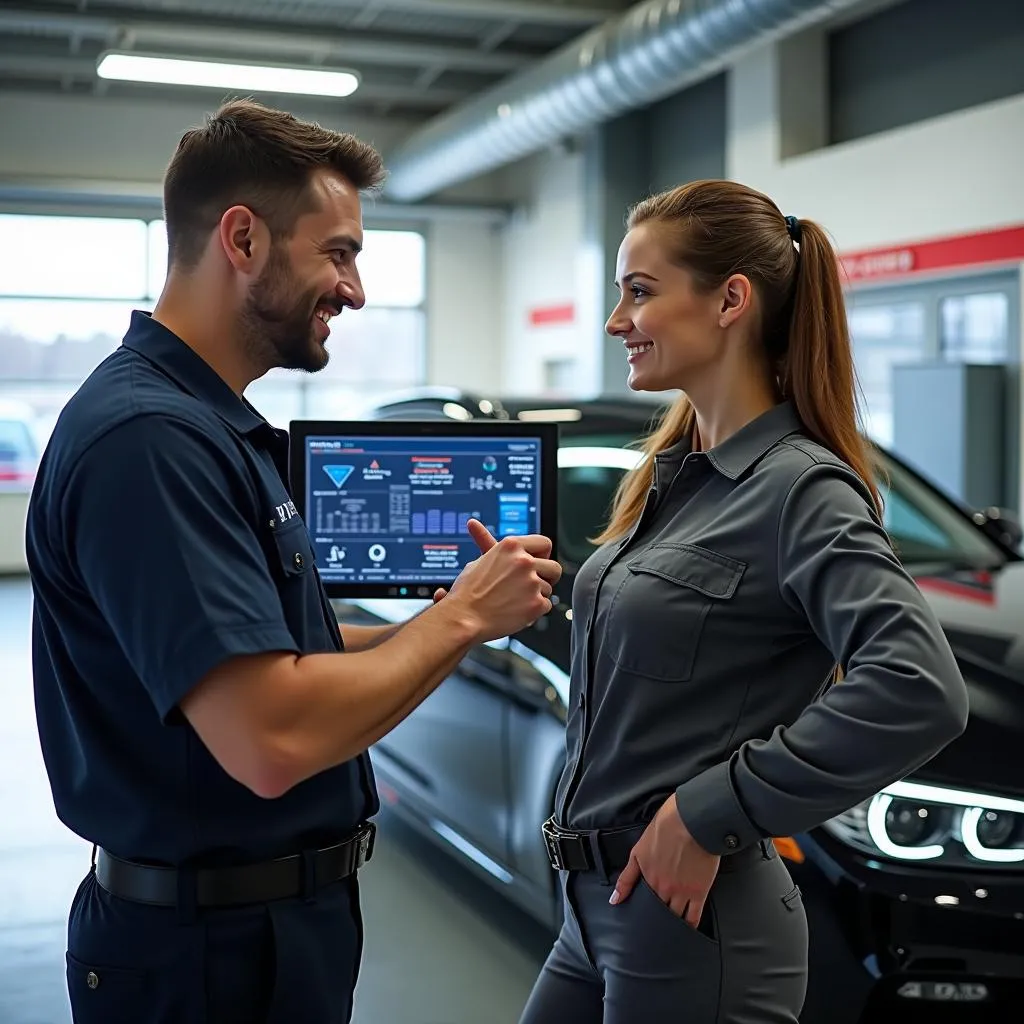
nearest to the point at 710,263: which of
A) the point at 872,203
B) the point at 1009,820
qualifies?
the point at 1009,820

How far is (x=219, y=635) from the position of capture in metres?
1.17

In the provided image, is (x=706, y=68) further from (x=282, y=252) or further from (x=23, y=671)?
(x=282, y=252)

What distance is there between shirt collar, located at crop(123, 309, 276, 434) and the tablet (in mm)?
582

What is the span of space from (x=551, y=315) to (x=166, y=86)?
160 inches

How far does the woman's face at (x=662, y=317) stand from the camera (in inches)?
Result: 65.0

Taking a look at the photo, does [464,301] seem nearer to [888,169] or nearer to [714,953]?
[888,169]

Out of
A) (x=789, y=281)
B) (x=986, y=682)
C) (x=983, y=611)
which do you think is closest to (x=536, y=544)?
(x=789, y=281)

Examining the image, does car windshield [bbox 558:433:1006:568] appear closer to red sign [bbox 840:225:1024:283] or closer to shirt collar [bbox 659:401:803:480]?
shirt collar [bbox 659:401:803:480]

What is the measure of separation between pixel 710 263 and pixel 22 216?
37.3ft

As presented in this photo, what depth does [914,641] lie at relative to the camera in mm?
1351

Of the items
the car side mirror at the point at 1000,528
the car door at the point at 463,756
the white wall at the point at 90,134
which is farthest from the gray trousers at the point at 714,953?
the white wall at the point at 90,134

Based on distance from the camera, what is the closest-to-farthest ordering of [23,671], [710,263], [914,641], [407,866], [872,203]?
[914,641] < [710,263] < [407,866] < [23,671] < [872,203]

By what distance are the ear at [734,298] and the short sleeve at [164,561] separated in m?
0.71

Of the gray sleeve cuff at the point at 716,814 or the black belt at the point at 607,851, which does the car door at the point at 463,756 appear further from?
the gray sleeve cuff at the point at 716,814
